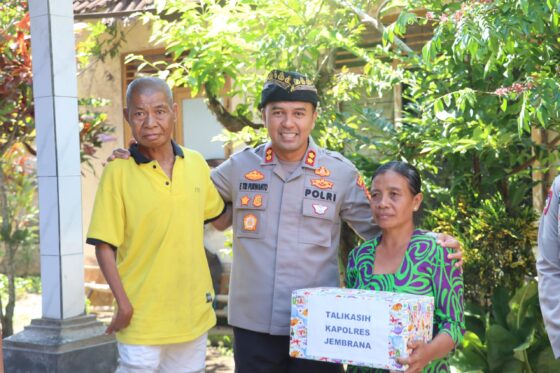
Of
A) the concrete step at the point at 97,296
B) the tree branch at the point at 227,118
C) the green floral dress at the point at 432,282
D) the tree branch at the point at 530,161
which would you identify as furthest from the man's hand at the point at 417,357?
the concrete step at the point at 97,296

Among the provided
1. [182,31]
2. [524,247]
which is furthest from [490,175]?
[182,31]

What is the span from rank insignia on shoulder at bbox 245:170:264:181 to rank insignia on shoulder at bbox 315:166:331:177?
0.23m

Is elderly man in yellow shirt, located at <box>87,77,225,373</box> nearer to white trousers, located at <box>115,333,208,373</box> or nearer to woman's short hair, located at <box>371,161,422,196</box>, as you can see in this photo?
white trousers, located at <box>115,333,208,373</box>

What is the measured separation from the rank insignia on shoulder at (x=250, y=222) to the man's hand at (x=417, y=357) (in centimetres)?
89

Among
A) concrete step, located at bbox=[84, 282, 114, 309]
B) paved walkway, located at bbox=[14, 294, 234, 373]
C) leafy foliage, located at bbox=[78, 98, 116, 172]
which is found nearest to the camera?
paved walkway, located at bbox=[14, 294, 234, 373]

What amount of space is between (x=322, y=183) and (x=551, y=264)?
3.23 feet

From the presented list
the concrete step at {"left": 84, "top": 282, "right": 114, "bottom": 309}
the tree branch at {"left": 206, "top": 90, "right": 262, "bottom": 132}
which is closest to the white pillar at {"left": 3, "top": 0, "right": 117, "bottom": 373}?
the tree branch at {"left": 206, "top": 90, "right": 262, "bottom": 132}

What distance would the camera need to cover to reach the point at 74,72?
5488 mm

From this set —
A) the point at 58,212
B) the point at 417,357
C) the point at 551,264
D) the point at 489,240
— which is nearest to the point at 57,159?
the point at 58,212

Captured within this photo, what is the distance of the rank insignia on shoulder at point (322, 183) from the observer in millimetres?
3430

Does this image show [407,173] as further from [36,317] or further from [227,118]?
[36,317]

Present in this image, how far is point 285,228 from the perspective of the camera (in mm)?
3396

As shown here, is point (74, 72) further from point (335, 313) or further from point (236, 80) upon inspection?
point (335, 313)

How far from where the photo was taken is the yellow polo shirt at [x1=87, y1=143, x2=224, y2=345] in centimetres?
322
